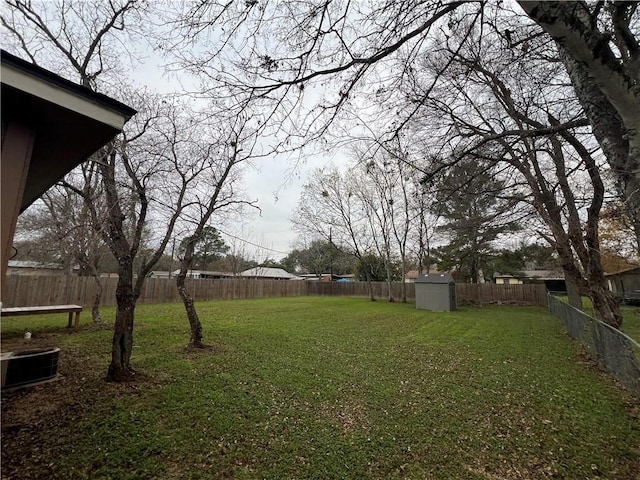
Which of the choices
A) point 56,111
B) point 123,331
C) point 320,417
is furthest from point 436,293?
point 56,111

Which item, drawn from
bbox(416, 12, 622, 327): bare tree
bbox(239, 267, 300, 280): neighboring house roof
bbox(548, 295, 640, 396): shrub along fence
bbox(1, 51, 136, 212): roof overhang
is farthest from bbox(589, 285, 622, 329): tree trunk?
bbox(239, 267, 300, 280): neighboring house roof

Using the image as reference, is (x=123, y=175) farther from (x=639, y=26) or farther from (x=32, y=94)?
(x=639, y=26)

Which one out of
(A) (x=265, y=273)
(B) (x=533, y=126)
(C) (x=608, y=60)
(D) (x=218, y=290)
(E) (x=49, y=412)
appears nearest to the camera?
(C) (x=608, y=60)

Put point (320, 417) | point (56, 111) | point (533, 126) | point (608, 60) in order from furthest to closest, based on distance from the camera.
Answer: point (533, 126) → point (320, 417) → point (56, 111) → point (608, 60)

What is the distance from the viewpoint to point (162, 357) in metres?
5.37

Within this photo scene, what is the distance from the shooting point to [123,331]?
13.4 ft

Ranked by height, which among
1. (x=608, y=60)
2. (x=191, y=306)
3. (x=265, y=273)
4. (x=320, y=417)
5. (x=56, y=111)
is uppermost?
(x=608, y=60)

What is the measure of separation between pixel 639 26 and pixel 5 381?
9009mm

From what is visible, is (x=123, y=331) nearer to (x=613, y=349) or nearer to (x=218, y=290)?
(x=613, y=349)

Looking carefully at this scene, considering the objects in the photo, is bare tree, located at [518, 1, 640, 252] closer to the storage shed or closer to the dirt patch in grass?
the dirt patch in grass

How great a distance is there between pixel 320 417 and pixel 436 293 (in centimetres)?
1368

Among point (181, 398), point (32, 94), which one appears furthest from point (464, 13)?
point (181, 398)

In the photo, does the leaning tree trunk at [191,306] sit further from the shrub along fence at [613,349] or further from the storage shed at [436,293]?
the storage shed at [436,293]

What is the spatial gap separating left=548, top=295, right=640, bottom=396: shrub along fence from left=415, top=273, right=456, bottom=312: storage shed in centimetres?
832
